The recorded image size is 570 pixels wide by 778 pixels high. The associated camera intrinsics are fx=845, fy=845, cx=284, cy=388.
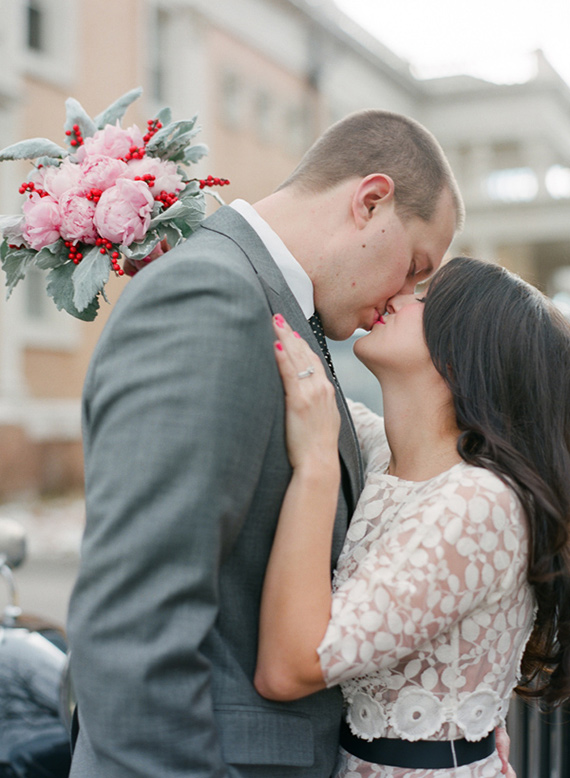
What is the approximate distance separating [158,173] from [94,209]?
0.61ft

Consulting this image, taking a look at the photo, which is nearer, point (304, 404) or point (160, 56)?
point (304, 404)

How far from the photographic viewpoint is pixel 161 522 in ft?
4.20

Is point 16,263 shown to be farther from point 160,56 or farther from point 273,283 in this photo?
Answer: point 160,56

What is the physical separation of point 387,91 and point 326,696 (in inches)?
868

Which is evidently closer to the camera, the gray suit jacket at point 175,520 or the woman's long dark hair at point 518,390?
the gray suit jacket at point 175,520

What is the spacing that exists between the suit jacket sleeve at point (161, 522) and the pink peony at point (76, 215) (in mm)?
481

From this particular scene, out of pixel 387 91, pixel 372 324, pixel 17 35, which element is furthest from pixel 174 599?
pixel 387 91

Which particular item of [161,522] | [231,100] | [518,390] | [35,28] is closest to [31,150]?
[161,522]

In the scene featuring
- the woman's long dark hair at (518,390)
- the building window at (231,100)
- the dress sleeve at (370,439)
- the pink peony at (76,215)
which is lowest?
the building window at (231,100)

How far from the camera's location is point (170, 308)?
54.6 inches

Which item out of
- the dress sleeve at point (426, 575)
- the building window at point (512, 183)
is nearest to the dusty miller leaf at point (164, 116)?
the dress sleeve at point (426, 575)

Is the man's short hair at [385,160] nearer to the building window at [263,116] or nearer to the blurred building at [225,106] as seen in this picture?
the blurred building at [225,106]

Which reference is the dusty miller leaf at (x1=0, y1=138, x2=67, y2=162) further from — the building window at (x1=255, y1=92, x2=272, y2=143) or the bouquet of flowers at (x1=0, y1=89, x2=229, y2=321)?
the building window at (x1=255, y1=92, x2=272, y2=143)

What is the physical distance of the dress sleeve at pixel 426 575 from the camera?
151 cm
